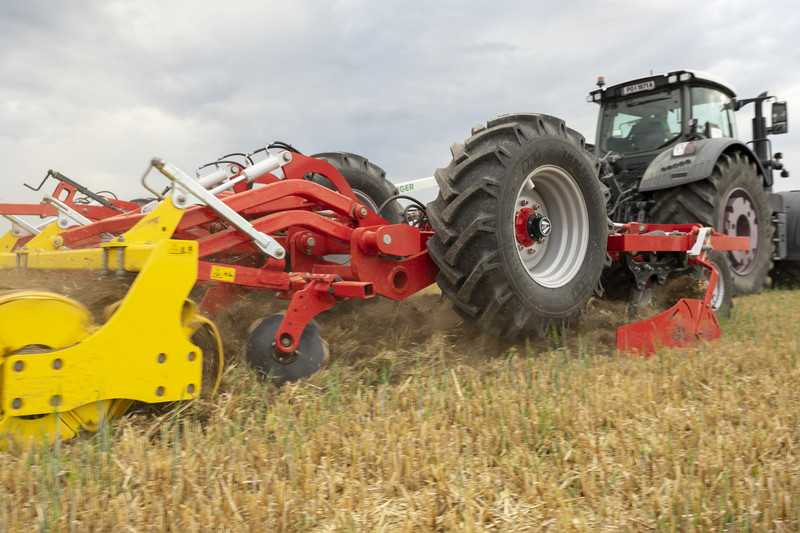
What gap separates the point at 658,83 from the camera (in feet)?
21.8

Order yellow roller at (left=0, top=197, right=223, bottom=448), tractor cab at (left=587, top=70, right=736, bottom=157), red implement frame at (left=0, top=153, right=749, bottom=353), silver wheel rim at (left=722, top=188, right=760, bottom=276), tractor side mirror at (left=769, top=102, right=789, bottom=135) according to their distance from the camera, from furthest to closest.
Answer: tractor side mirror at (left=769, top=102, right=789, bottom=135), tractor cab at (left=587, top=70, right=736, bottom=157), silver wheel rim at (left=722, top=188, right=760, bottom=276), red implement frame at (left=0, top=153, right=749, bottom=353), yellow roller at (left=0, top=197, right=223, bottom=448)

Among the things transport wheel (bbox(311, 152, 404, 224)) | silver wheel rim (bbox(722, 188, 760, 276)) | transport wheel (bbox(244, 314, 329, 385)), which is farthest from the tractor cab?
transport wheel (bbox(244, 314, 329, 385))

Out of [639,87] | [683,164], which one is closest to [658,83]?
[639,87]

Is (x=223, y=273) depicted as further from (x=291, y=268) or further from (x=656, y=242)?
(x=656, y=242)

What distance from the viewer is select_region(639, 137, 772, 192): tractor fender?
18.9ft

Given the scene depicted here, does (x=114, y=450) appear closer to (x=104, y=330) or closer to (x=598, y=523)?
(x=104, y=330)

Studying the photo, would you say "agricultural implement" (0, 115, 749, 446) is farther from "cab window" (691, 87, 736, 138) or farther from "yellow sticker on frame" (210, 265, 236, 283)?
"cab window" (691, 87, 736, 138)

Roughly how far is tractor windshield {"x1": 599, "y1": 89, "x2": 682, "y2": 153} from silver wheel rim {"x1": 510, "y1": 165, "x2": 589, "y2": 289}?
3.50m

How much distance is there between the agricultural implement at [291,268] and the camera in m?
2.12

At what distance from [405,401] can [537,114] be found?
6.68 ft

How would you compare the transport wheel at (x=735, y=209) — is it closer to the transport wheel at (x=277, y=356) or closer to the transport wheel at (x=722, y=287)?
the transport wheel at (x=722, y=287)

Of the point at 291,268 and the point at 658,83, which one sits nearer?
the point at 291,268

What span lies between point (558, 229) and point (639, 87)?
381cm

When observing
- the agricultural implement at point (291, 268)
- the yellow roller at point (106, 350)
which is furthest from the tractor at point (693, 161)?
the yellow roller at point (106, 350)
